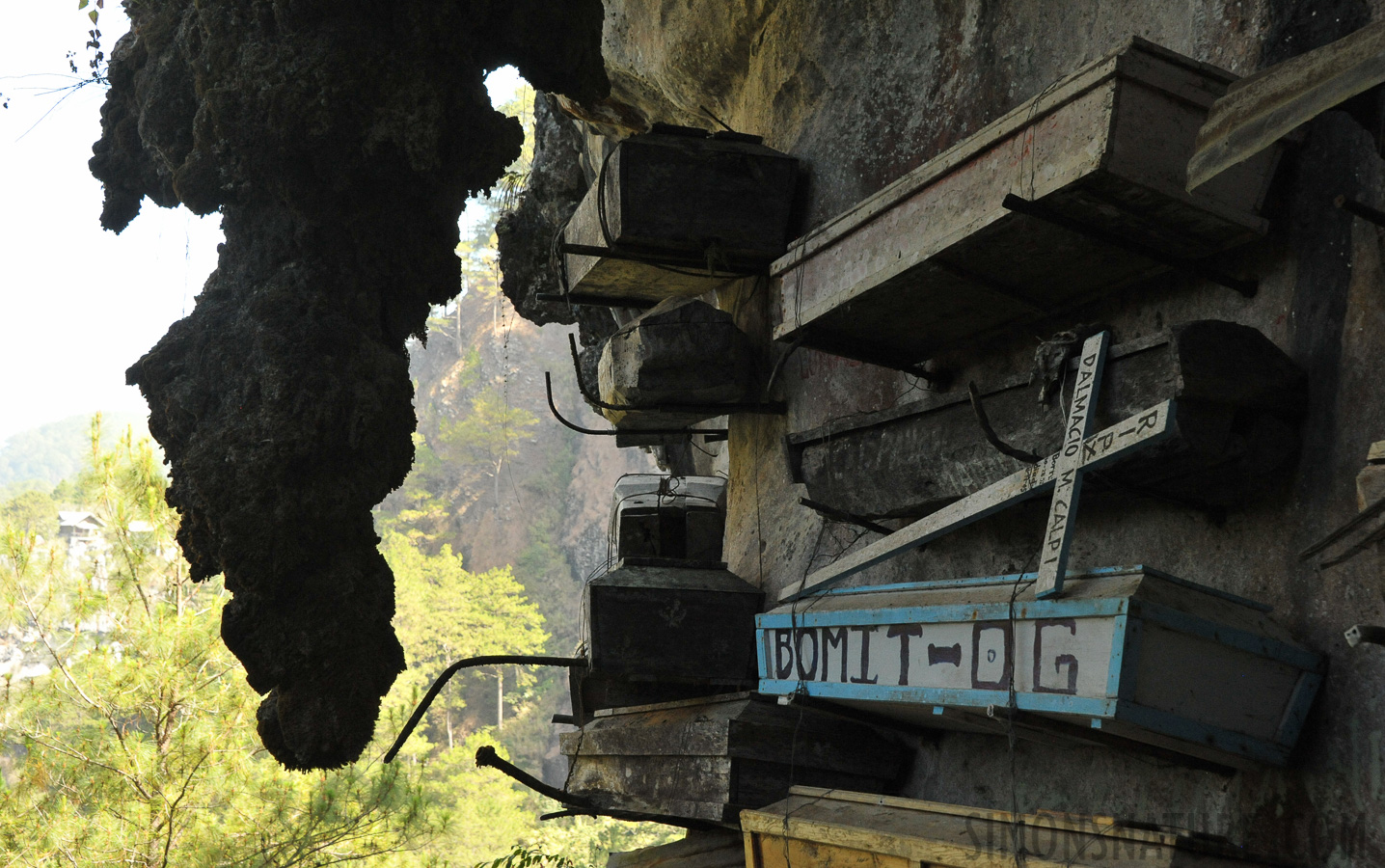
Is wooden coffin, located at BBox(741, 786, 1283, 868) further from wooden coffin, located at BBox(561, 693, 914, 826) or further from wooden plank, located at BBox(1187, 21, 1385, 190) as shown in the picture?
wooden plank, located at BBox(1187, 21, 1385, 190)

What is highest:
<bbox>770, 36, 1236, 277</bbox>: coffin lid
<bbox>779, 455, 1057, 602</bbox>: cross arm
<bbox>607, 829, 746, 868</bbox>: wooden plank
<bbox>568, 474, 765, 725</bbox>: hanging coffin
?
<bbox>770, 36, 1236, 277</bbox>: coffin lid

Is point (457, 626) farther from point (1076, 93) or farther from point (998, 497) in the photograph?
point (1076, 93)

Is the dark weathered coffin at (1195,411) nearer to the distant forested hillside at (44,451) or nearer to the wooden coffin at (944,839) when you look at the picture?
the wooden coffin at (944,839)

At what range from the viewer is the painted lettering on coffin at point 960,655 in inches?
85.4

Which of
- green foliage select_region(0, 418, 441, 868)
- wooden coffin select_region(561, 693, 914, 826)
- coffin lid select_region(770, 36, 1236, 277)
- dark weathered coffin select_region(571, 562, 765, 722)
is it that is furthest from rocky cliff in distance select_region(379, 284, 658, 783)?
coffin lid select_region(770, 36, 1236, 277)

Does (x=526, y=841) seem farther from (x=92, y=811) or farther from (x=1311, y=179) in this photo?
(x=1311, y=179)

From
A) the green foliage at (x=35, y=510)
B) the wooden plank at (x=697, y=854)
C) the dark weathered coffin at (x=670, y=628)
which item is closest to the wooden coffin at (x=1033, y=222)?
the dark weathered coffin at (x=670, y=628)

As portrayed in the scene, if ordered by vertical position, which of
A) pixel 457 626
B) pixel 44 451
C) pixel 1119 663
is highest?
pixel 44 451

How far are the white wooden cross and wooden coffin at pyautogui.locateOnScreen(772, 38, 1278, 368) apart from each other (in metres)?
0.36

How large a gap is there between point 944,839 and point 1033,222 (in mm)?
1501

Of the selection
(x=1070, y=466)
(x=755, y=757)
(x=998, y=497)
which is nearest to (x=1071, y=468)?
(x=1070, y=466)

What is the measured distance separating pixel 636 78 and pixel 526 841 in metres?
22.3

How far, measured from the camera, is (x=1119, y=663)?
205cm

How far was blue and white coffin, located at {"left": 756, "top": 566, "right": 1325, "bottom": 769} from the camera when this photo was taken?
81.7 inches
